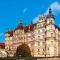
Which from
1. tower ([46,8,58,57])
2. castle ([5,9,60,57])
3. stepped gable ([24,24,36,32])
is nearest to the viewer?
tower ([46,8,58,57])

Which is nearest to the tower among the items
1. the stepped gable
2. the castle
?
the castle

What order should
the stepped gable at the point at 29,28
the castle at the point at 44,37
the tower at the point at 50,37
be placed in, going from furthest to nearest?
the stepped gable at the point at 29,28, the castle at the point at 44,37, the tower at the point at 50,37

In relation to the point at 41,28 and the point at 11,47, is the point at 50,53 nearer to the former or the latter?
the point at 41,28

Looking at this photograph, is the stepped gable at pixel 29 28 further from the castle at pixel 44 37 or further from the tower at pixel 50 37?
the tower at pixel 50 37

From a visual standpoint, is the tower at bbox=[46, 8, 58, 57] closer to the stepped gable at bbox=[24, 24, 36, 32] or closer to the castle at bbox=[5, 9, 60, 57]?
the castle at bbox=[5, 9, 60, 57]

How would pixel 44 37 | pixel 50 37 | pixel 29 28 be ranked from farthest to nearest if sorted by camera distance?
pixel 29 28, pixel 44 37, pixel 50 37

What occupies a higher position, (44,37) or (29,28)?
(29,28)

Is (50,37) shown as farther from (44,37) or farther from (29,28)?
(29,28)

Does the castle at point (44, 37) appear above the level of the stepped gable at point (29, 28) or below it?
below

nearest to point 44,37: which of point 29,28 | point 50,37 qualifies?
point 50,37

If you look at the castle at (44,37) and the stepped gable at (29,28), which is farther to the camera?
the stepped gable at (29,28)

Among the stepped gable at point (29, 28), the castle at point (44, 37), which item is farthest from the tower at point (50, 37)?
the stepped gable at point (29, 28)

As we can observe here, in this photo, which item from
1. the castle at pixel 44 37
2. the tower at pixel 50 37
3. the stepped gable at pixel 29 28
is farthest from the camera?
the stepped gable at pixel 29 28

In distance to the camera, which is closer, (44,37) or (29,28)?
(44,37)
